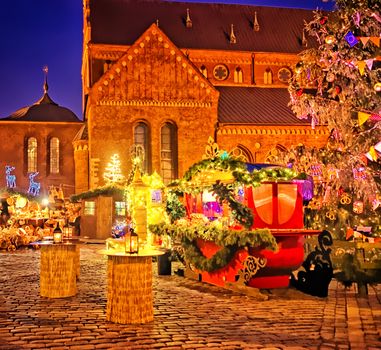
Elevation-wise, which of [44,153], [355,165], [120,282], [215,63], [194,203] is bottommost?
[120,282]

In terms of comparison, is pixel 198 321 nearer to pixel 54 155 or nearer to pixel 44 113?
pixel 54 155

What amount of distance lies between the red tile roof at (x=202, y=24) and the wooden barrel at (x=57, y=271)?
28.0 meters

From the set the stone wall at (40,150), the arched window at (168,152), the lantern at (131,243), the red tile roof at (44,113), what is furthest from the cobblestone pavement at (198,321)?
the red tile roof at (44,113)

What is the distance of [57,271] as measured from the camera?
11.4m

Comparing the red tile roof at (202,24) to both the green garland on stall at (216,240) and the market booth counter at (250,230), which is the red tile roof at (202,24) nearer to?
the green garland on stall at (216,240)

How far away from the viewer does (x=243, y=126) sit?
112 ft

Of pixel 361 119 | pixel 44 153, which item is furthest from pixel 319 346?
pixel 44 153

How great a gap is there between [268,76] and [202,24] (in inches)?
246

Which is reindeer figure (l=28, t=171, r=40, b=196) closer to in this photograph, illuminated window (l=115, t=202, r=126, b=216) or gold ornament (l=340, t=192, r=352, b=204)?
illuminated window (l=115, t=202, r=126, b=216)

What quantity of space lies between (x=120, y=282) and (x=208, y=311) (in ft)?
5.78

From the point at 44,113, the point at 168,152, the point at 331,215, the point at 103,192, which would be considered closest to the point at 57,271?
the point at 331,215

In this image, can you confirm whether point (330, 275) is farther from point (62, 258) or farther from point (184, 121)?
point (184, 121)

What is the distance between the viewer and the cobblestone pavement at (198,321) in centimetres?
748

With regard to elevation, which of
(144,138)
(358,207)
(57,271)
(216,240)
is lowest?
(57,271)
